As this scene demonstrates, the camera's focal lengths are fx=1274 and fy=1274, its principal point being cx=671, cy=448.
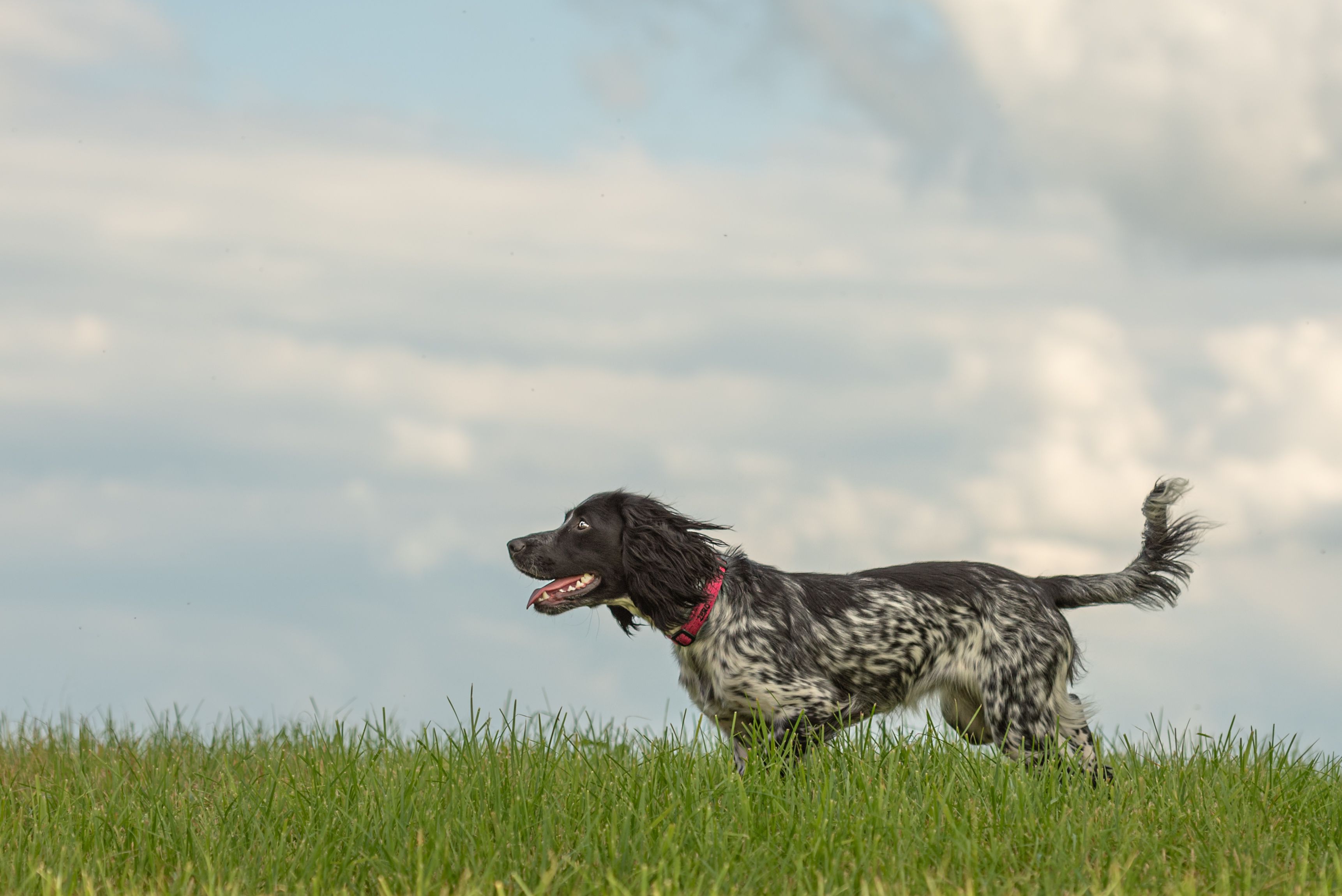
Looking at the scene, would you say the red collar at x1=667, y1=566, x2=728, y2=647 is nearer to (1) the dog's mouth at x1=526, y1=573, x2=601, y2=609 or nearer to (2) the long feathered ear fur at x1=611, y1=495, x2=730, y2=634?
(2) the long feathered ear fur at x1=611, y1=495, x2=730, y2=634

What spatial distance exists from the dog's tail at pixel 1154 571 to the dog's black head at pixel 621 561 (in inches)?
103

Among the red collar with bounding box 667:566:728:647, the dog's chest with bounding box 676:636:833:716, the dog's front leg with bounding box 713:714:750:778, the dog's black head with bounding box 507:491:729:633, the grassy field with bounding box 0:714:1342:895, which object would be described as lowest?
the grassy field with bounding box 0:714:1342:895

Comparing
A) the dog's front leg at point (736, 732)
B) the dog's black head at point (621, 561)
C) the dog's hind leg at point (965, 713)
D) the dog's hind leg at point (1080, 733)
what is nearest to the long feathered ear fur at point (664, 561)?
the dog's black head at point (621, 561)

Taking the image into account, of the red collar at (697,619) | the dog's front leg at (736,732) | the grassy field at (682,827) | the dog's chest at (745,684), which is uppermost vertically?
the red collar at (697,619)

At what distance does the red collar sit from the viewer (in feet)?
25.9

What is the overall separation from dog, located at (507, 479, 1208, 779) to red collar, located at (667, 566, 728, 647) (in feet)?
0.04

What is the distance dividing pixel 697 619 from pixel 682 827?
2.21 meters

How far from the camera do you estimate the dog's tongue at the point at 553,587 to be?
8.09m

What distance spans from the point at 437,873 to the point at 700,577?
2.99 metres

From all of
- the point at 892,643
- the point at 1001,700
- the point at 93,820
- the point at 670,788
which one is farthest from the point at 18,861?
the point at 1001,700

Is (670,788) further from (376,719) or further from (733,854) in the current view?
(376,719)

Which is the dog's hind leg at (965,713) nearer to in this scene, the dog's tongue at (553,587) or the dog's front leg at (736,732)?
the dog's front leg at (736,732)

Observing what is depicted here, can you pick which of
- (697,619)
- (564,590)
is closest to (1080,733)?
(697,619)

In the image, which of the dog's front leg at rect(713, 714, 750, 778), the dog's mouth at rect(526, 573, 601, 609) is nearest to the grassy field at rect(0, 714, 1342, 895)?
the dog's front leg at rect(713, 714, 750, 778)
